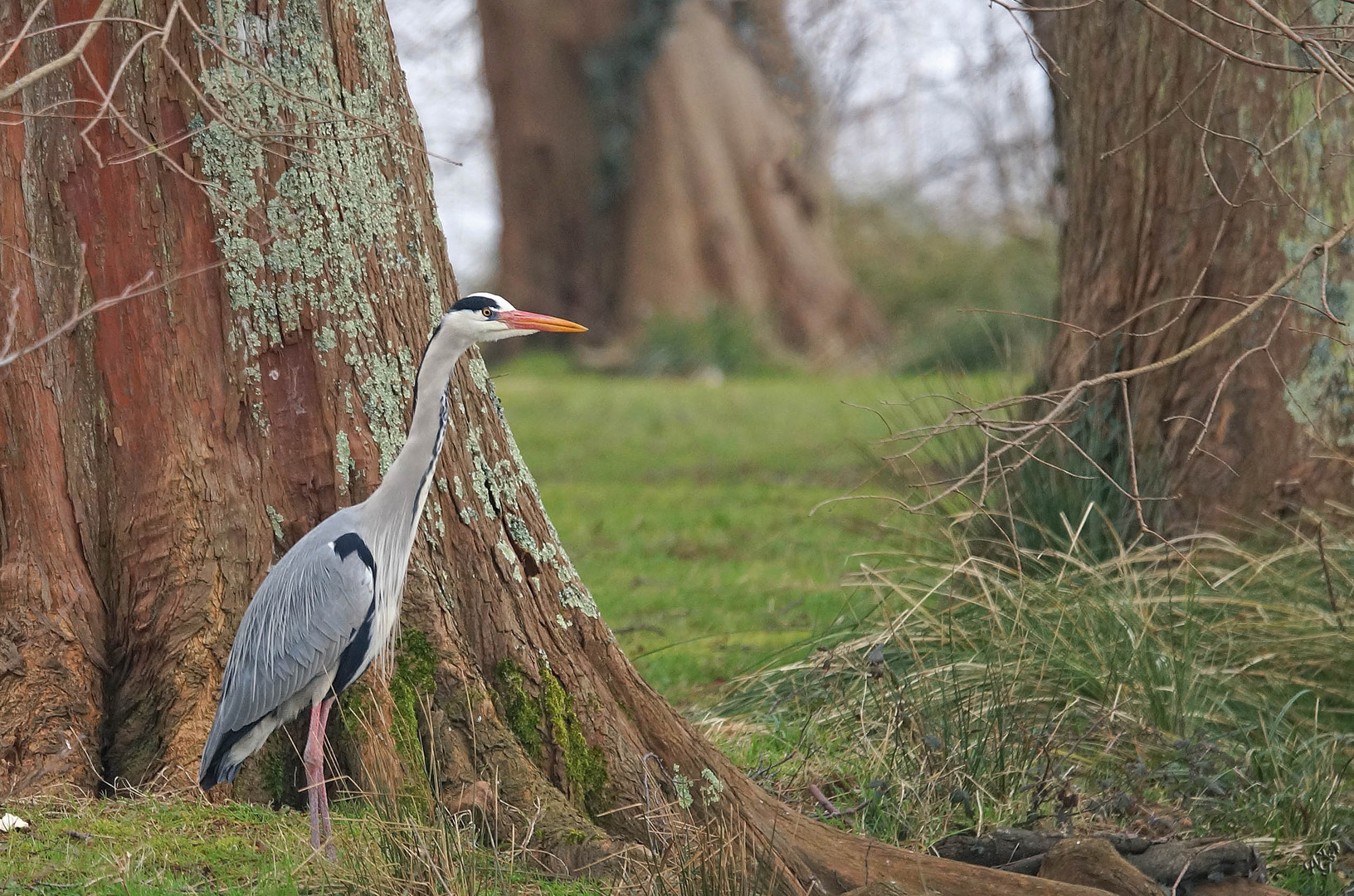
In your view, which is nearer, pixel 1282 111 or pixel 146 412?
pixel 146 412

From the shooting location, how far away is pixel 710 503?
392 inches

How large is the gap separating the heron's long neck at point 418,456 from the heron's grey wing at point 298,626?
0.09 m

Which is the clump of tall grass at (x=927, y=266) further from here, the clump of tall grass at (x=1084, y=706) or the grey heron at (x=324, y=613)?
the grey heron at (x=324, y=613)

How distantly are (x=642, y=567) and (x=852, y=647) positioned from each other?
9.81 ft

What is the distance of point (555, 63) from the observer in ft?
61.9

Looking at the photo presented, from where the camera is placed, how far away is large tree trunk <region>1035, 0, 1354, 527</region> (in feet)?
20.3

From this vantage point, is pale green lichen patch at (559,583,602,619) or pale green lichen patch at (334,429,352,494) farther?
pale green lichen patch at (559,583,602,619)

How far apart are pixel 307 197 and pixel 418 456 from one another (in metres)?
0.86

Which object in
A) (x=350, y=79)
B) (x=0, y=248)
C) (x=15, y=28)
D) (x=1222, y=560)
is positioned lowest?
(x=1222, y=560)

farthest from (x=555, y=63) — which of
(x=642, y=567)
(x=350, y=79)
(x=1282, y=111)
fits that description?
(x=350, y=79)

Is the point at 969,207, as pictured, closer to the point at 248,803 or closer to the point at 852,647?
the point at 852,647

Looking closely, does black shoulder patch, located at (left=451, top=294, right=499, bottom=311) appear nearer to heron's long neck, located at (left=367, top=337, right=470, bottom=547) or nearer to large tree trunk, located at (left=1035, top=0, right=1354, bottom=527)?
heron's long neck, located at (left=367, top=337, right=470, bottom=547)

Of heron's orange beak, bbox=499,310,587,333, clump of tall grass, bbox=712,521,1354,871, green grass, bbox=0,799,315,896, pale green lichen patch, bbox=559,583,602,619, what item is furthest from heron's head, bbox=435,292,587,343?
clump of tall grass, bbox=712,521,1354,871

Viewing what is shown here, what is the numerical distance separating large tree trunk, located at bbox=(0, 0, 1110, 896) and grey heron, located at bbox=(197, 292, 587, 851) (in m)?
0.24
